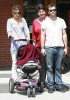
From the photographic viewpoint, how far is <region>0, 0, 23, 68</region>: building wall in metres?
10.7

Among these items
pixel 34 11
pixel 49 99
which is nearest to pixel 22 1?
pixel 34 11

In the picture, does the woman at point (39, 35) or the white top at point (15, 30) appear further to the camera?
the woman at point (39, 35)

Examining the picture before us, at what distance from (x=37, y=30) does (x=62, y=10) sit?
284cm

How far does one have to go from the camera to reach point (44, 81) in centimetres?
838

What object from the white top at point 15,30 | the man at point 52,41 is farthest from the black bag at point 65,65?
the white top at point 15,30

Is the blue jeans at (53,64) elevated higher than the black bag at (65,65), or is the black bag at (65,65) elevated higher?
the blue jeans at (53,64)

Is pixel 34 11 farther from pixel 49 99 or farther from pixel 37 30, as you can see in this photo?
pixel 49 99

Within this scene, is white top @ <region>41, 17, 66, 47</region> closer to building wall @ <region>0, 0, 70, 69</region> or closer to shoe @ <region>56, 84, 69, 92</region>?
shoe @ <region>56, 84, 69, 92</region>

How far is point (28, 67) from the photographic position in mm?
7770

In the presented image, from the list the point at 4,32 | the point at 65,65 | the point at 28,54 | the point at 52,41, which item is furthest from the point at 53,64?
the point at 4,32

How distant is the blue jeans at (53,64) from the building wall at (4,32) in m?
2.78

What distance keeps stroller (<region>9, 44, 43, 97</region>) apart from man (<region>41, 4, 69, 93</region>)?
0.24m

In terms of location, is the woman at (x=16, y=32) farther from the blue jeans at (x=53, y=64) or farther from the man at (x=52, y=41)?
the blue jeans at (x=53, y=64)

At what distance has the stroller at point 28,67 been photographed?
25.5 ft
